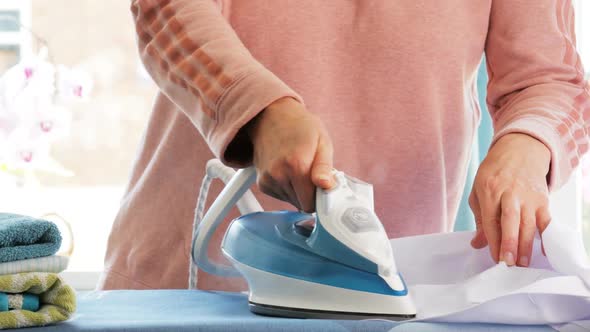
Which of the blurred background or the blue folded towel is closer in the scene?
the blue folded towel

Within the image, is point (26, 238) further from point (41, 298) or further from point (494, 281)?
point (494, 281)

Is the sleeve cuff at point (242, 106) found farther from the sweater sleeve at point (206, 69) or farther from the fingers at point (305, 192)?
the fingers at point (305, 192)

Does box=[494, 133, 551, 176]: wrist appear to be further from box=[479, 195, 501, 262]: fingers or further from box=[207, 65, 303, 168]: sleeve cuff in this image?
box=[207, 65, 303, 168]: sleeve cuff

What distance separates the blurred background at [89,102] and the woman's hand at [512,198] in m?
1.73

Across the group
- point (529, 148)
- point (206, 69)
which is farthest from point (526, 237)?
point (206, 69)

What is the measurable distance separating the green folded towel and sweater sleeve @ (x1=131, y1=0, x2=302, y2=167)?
281 millimetres

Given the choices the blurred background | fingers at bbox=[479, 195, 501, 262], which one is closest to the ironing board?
fingers at bbox=[479, 195, 501, 262]

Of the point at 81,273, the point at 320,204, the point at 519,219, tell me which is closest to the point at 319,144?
the point at 320,204

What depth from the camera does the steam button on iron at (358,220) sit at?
95 centimetres

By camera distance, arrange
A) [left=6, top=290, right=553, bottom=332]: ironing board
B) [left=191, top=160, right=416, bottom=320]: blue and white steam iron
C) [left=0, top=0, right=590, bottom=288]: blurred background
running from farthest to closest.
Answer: [left=0, top=0, right=590, bottom=288]: blurred background → [left=191, top=160, right=416, bottom=320]: blue and white steam iron → [left=6, top=290, right=553, bottom=332]: ironing board

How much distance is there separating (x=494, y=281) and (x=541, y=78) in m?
0.48

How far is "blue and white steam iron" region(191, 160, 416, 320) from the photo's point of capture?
3.03 ft

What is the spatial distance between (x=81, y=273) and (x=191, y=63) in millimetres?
1589

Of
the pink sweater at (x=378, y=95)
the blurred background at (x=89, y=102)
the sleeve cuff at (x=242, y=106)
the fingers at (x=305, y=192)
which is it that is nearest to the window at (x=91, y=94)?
the blurred background at (x=89, y=102)
